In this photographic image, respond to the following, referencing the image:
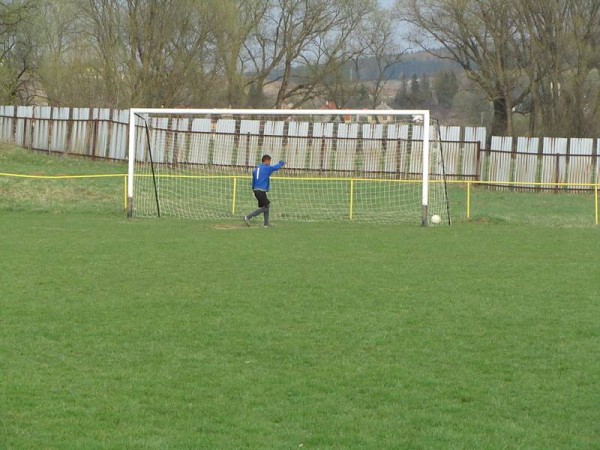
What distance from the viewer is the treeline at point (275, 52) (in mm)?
44031

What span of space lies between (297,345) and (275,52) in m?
47.3

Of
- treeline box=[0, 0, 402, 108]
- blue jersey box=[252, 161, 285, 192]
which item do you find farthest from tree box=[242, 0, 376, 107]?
blue jersey box=[252, 161, 285, 192]

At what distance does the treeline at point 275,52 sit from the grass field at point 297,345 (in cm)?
2680

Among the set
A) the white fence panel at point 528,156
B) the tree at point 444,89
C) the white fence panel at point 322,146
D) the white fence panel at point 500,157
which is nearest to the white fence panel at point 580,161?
the white fence panel at point 528,156

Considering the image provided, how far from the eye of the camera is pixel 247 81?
54.6 metres

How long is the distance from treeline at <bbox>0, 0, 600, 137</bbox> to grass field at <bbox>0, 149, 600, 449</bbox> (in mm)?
26798

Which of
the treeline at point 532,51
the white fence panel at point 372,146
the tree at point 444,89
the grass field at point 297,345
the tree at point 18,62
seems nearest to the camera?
the grass field at point 297,345

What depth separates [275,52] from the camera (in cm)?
5559

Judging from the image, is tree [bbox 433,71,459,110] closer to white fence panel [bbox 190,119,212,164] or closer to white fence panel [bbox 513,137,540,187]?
white fence panel [bbox 513,137,540,187]

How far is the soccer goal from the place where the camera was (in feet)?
82.5

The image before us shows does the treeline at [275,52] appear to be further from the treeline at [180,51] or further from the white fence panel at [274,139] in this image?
the white fence panel at [274,139]

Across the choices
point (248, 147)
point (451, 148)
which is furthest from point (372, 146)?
point (248, 147)

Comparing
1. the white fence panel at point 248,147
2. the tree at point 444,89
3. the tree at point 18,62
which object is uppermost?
the tree at point 444,89

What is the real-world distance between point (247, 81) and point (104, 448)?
4903 centimetres
